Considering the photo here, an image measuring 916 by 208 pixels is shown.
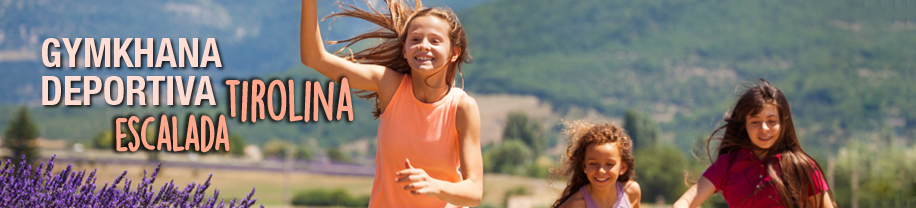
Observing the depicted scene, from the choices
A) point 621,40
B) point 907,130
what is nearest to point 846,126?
point 907,130

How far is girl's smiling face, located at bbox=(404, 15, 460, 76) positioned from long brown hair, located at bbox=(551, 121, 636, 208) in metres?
1.11

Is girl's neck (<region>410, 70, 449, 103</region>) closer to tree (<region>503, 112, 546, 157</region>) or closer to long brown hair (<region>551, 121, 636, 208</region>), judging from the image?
long brown hair (<region>551, 121, 636, 208</region>)

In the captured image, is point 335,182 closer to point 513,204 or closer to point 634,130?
point 634,130

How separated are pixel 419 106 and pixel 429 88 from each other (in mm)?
100

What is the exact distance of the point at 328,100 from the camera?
406cm

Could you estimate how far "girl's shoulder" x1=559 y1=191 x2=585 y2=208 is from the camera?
151 inches

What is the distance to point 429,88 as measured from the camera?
309cm

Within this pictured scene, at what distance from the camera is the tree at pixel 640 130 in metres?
110

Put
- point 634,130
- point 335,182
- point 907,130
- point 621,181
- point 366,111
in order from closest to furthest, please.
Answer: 1. point 621,181
2. point 335,182
3. point 634,130
4. point 907,130
5. point 366,111

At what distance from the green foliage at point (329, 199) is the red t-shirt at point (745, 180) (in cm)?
5924

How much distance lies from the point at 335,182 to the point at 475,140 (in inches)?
4048

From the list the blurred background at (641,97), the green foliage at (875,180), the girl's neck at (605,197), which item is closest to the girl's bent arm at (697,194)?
the girl's neck at (605,197)

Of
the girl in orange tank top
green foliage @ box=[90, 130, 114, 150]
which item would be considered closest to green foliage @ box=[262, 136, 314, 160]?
green foliage @ box=[90, 130, 114, 150]

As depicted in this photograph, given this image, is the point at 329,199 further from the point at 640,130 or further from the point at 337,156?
the point at 337,156
